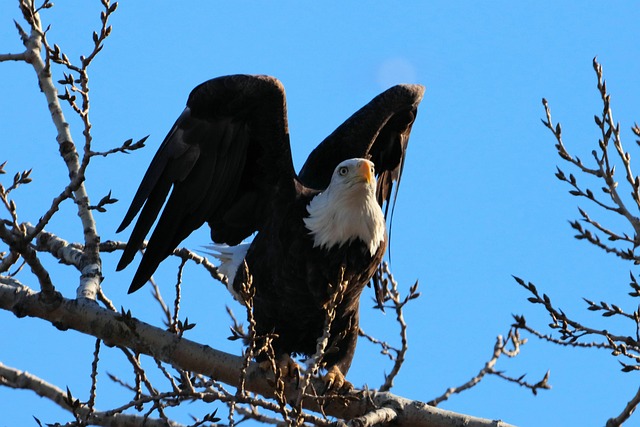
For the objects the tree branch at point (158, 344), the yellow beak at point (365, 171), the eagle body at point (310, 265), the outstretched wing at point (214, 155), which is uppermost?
the outstretched wing at point (214, 155)

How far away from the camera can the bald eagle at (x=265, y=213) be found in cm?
469

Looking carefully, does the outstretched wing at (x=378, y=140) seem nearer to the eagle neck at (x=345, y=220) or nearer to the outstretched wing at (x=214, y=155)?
the outstretched wing at (x=214, y=155)

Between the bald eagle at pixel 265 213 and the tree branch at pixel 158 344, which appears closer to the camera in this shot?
the tree branch at pixel 158 344

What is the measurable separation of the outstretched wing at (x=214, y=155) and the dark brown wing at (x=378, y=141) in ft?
2.12

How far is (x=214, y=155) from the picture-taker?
502 centimetres

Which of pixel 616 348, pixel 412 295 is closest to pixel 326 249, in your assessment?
pixel 412 295

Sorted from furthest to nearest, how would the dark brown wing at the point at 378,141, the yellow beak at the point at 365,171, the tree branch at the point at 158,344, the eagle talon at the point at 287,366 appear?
the dark brown wing at the point at 378,141, the eagle talon at the point at 287,366, the yellow beak at the point at 365,171, the tree branch at the point at 158,344

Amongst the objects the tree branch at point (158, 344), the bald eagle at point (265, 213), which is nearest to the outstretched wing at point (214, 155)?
the bald eagle at point (265, 213)

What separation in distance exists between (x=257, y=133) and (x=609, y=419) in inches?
98.6

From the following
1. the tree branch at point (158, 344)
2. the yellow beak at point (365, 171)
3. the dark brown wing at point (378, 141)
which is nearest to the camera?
the tree branch at point (158, 344)

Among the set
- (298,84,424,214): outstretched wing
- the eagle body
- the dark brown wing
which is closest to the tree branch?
the eagle body

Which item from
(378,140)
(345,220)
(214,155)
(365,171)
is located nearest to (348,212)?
(345,220)

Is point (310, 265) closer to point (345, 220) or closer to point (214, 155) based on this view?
point (345, 220)

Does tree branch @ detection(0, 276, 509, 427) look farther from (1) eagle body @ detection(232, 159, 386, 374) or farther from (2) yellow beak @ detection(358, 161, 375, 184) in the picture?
(2) yellow beak @ detection(358, 161, 375, 184)
